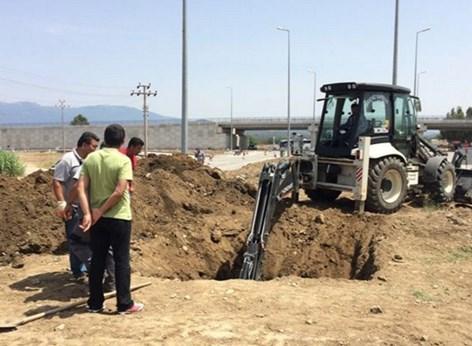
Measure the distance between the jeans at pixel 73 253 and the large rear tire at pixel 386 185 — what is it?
594cm

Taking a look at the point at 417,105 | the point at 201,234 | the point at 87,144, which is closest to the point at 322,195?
the point at 417,105

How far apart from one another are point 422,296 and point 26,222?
6009 mm

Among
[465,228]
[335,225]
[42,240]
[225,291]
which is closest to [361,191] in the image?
[335,225]

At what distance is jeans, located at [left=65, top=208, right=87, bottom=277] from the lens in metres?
6.76

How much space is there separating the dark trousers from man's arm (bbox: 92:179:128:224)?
0.08m

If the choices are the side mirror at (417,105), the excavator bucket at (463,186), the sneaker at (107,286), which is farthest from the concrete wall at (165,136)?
the sneaker at (107,286)

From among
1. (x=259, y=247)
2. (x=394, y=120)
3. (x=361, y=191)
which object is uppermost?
(x=394, y=120)

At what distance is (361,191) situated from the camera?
1055cm

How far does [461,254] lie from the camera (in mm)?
8711

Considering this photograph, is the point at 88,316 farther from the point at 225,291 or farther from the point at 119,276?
the point at 225,291

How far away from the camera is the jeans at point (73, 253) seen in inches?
266

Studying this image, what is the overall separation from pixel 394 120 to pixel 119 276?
25.1 feet

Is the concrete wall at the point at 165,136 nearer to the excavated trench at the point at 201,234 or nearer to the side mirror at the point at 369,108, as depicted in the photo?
the excavated trench at the point at 201,234

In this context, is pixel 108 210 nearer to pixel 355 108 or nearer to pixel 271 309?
pixel 271 309
